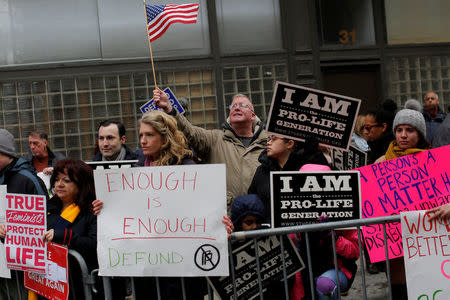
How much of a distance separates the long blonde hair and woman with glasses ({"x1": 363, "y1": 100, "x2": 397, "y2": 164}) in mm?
3242

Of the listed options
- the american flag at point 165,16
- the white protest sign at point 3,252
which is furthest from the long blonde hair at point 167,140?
the american flag at point 165,16

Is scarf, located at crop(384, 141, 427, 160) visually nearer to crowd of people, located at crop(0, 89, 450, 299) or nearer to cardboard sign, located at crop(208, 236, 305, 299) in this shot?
crowd of people, located at crop(0, 89, 450, 299)

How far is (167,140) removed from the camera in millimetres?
4449

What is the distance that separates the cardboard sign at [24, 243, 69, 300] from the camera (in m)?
4.29

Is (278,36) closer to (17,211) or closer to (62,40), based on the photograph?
(62,40)

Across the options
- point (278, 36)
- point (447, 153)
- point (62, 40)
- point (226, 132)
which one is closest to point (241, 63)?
point (278, 36)

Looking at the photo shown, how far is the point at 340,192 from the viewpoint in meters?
4.07

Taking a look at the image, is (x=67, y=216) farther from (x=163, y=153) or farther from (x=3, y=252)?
(x=163, y=153)

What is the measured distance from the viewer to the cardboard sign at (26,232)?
4402 millimetres

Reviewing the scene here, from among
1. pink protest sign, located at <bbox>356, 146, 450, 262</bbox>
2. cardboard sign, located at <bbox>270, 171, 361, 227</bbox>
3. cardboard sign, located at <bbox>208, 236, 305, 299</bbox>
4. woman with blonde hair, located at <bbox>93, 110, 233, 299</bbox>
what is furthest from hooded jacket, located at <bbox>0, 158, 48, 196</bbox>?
pink protest sign, located at <bbox>356, 146, 450, 262</bbox>

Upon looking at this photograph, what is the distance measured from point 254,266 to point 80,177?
1.42 m

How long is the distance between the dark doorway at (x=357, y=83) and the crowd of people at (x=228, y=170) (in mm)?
4452

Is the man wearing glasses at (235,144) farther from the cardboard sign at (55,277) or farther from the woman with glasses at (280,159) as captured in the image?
the cardboard sign at (55,277)

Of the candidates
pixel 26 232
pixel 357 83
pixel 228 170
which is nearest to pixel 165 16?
pixel 228 170
